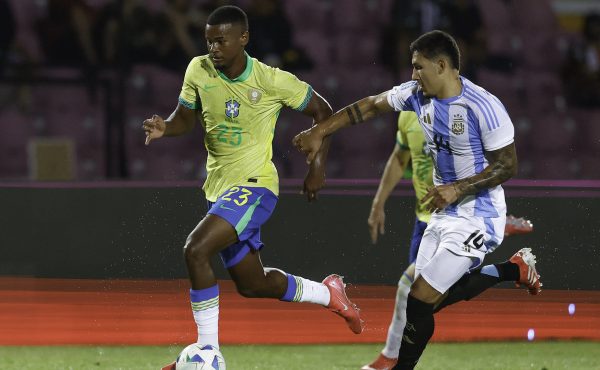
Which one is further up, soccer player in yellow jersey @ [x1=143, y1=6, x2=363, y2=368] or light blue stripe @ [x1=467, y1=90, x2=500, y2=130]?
light blue stripe @ [x1=467, y1=90, x2=500, y2=130]

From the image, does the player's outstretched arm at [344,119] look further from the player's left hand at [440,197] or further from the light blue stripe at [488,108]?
the player's left hand at [440,197]

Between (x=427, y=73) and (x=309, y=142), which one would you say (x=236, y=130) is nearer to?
(x=309, y=142)

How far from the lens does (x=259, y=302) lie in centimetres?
927

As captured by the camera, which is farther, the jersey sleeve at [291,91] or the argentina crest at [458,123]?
the jersey sleeve at [291,91]

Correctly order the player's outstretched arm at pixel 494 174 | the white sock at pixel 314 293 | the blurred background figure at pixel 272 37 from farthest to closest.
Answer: the blurred background figure at pixel 272 37
the white sock at pixel 314 293
the player's outstretched arm at pixel 494 174

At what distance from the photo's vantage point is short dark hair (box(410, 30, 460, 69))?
223 inches

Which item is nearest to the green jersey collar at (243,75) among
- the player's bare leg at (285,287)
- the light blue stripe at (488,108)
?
the player's bare leg at (285,287)

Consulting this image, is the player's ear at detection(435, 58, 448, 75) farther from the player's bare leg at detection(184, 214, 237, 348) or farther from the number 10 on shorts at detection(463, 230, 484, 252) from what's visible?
the player's bare leg at detection(184, 214, 237, 348)

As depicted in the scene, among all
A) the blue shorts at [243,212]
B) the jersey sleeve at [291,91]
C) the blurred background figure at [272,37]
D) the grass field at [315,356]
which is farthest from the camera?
the blurred background figure at [272,37]

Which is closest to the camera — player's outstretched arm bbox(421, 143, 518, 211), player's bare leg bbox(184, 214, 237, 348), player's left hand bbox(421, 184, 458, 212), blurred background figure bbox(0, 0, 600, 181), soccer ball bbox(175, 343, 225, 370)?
player's left hand bbox(421, 184, 458, 212)

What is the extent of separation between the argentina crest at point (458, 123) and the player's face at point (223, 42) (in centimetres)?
129

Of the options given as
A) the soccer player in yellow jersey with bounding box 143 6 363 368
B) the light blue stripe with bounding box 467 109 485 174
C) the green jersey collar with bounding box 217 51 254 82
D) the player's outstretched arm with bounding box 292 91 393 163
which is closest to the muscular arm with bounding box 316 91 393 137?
the player's outstretched arm with bounding box 292 91 393 163

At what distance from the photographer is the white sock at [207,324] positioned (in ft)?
19.6

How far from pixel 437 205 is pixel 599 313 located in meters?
3.60
